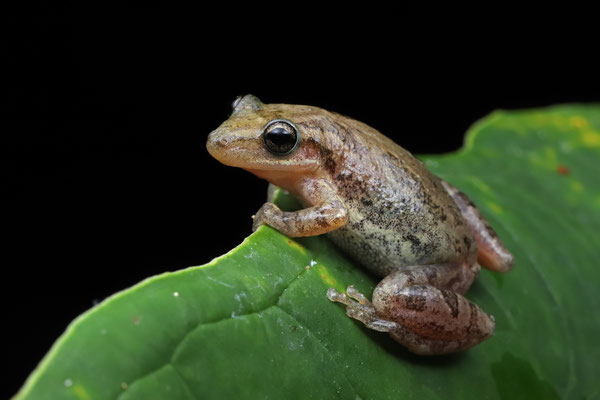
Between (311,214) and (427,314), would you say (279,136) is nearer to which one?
(311,214)

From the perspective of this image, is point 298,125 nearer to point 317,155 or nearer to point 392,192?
point 317,155

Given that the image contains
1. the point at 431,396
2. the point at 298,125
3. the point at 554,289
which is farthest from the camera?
the point at 554,289

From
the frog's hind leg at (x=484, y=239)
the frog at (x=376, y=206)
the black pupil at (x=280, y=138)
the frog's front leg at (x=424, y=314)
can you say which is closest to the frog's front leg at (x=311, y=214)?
the frog at (x=376, y=206)

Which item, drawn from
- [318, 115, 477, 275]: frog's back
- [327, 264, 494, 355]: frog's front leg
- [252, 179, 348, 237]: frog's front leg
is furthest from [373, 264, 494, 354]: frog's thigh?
[252, 179, 348, 237]: frog's front leg

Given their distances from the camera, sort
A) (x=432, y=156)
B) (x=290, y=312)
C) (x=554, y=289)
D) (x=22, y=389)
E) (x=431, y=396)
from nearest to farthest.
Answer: (x=22, y=389), (x=290, y=312), (x=431, y=396), (x=554, y=289), (x=432, y=156)

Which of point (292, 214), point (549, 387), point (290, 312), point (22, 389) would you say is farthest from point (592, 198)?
point (22, 389)

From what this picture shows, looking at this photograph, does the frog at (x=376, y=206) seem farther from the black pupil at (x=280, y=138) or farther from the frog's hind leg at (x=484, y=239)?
the frog's hind leg at (x=484, y=239)

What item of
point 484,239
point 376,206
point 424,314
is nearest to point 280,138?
point 376,206
